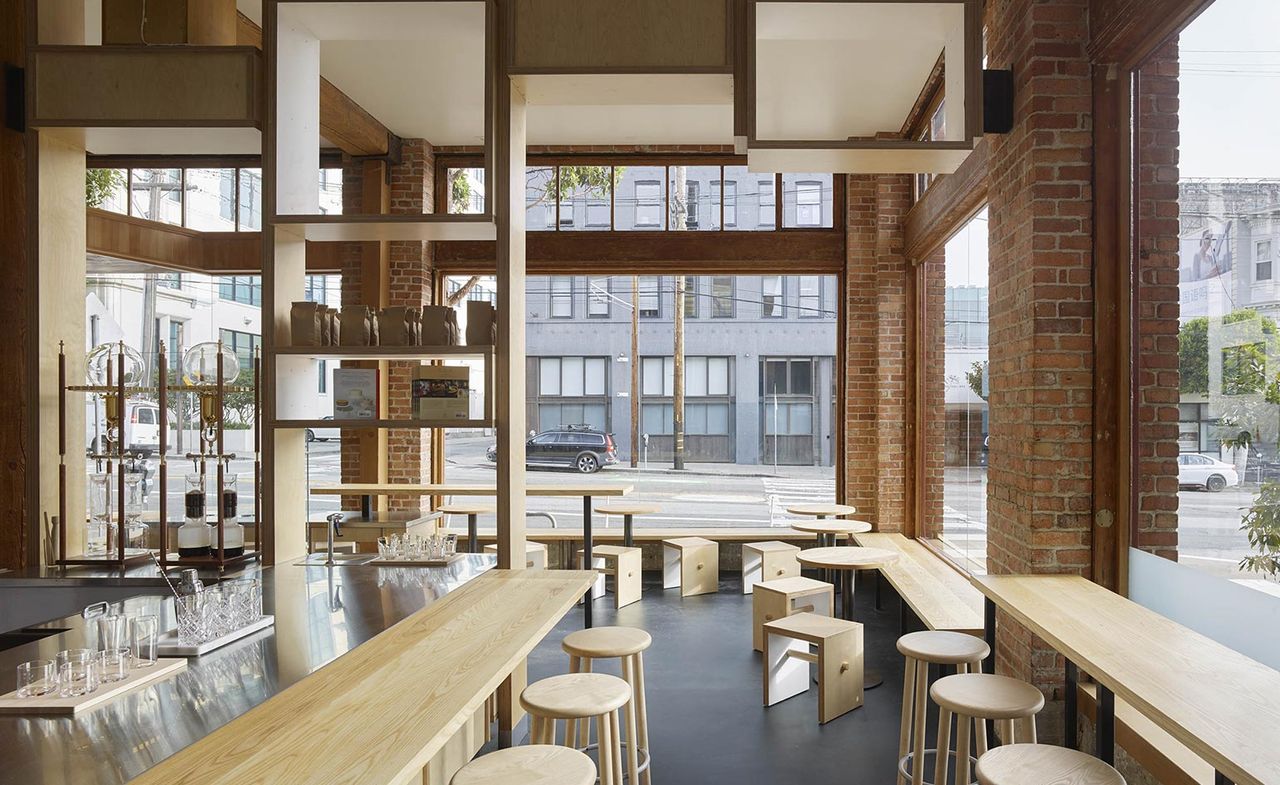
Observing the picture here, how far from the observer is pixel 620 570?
6.36 m

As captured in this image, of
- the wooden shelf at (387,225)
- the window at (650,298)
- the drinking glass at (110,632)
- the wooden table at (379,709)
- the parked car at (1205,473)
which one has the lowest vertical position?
the wooden table at (379,709)

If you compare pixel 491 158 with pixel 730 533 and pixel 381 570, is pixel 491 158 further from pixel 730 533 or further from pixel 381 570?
pixel 730 533

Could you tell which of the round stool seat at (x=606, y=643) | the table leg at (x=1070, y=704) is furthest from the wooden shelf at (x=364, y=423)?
the table leg at (x=1070, y=704)

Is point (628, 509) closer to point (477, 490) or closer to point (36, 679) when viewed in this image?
point (477, 490)

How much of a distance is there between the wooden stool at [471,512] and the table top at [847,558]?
2.87m

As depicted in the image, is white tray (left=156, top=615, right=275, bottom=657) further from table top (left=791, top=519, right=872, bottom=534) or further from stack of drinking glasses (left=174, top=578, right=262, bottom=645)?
table top (left=791, top=519, right=872, bottom=534)

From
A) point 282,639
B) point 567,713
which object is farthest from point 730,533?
point 282,639

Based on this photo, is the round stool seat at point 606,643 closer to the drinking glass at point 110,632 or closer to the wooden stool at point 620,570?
the drinking glass at point 110,632

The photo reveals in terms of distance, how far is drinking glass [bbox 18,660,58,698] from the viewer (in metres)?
1.77

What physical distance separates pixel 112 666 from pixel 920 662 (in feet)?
8.42

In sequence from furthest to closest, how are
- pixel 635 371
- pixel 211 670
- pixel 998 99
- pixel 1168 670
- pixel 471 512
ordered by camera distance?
pixel 635 371, pixel 471 512, pixel 998 99, pixel 1168 670, pixel 211 670

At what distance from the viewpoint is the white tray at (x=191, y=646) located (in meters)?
2.14

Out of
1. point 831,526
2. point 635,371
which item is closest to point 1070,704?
point 831,526

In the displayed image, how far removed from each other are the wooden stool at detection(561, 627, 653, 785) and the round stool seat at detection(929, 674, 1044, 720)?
1043 millimetres
